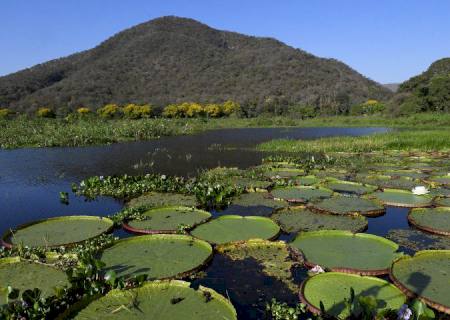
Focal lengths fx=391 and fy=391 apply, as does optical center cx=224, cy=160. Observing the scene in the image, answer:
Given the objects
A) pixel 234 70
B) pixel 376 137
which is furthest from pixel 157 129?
pixel 234 70

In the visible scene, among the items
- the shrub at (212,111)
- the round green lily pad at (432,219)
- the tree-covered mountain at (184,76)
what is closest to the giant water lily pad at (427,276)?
the round green lily pad at (432,219)

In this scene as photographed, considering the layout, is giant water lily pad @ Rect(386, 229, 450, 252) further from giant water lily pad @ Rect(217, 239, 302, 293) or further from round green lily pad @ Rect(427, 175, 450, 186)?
round green lily pad @ Rect(427, 175, 450, 186)

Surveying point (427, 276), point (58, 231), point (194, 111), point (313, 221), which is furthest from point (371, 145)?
point (194, 111)

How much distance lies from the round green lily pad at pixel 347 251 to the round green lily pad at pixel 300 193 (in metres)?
2.38

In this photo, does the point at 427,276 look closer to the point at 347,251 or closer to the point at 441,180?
the point at 347,251

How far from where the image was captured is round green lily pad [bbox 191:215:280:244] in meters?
6.31

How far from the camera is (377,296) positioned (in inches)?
171

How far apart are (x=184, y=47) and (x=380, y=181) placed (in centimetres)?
9903

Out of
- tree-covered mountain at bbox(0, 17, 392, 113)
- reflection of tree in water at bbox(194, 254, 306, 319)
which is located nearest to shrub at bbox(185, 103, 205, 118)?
tree-covered mountain at bbox(0, 17, 392, 113)

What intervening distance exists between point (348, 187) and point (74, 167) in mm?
9800

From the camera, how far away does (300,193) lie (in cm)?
926

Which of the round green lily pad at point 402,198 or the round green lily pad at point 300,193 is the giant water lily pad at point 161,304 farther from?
the round green lily pad at point 402,198

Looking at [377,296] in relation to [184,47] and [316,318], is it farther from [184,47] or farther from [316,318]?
[184,47]

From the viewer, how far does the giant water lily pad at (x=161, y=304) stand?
13.0 feet
